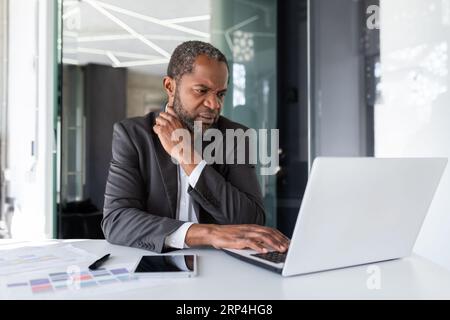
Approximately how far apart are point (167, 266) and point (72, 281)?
18 cm

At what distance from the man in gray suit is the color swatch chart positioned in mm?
242

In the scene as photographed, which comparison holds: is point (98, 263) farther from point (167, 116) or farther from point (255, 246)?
point (167, 116)

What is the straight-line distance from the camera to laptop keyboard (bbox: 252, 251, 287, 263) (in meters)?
0.88

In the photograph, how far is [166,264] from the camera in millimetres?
865

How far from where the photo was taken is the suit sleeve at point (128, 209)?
3.58ft

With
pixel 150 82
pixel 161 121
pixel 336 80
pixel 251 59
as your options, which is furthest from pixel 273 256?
pixel 251 59

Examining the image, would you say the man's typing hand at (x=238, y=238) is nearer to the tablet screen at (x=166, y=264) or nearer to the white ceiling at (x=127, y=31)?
the tablet screen at (x=166, y=264)

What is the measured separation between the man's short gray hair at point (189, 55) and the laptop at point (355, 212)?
2.69 feet

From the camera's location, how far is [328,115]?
2.81 metres
